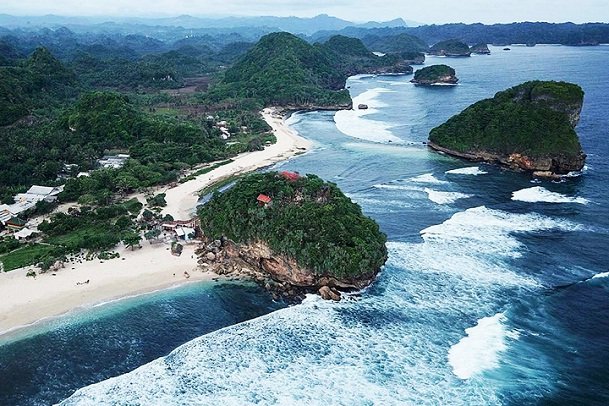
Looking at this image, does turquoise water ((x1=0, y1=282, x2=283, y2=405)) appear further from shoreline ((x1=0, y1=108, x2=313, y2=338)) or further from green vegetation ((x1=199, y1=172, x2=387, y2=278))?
green vegetation ((x1=199, y1=172, x2=387, y2=278))

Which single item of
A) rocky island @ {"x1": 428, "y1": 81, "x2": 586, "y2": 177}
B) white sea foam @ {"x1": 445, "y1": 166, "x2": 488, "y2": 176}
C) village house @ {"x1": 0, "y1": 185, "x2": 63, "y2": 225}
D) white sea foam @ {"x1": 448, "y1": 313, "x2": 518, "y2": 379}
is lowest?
village house @ {"x1": 0, "y1": 185, "x2": 63, "y2": 225}

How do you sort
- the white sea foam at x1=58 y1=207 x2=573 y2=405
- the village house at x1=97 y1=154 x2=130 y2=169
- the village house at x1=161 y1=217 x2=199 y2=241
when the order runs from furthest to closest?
the village house at x1=97 y1=154 x2=130 y2=169
the village house at x1=161 y1=217 x2=199 y2=241
the white sea foam at x1=58 y1=207 x2=573 y2=405

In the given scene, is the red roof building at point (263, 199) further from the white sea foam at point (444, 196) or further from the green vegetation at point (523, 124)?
the green vegetation at point (523, 124)

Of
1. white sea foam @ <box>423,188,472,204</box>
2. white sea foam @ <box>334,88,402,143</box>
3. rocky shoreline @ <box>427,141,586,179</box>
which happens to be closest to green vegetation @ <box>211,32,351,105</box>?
white sea foam @ <box>334,88,402,143</box>

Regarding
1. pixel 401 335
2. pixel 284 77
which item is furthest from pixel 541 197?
pixel 284 77

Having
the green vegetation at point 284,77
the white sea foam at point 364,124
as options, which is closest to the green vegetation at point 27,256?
the white sea foam at point 364,124

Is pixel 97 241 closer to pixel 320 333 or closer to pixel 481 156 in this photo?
pixel 320 333
